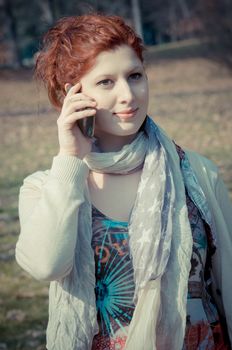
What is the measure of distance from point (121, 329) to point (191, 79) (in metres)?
24.1

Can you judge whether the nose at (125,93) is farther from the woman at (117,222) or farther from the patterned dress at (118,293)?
the patterned dress at (118,293)

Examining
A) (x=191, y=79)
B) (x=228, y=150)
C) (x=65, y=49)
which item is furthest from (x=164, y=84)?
(x=65, y=49)

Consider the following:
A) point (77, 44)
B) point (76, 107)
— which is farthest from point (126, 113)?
point (77, 44)

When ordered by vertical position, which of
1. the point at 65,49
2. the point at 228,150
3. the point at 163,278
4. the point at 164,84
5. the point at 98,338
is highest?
the point at 65,49

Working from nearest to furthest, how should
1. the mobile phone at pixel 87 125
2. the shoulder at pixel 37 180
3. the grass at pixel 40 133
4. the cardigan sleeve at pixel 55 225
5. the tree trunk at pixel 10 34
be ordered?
the cardigan sleeve at pixel 55 225, the mobile phone at pixel 87 125, the shoulder at pixel 37 180, the grass at pixel 40 133, the tree trunk at pixel 10 34

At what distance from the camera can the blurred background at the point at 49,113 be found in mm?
4824

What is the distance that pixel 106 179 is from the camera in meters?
2.30

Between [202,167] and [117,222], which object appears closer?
[117,222]

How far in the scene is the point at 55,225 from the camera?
2.06 m

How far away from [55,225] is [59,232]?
3 centimetres

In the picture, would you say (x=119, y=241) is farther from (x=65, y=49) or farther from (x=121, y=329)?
(x=65, y=49)

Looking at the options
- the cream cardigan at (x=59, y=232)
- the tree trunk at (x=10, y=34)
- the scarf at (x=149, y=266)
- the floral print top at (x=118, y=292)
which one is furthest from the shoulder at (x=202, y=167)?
the tree trunk at (x=10, y=34)

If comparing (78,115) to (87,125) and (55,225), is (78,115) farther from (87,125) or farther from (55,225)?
(55,225)

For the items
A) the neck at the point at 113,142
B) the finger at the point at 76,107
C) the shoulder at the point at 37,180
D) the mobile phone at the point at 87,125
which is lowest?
the shoulder at the point at 37,180
